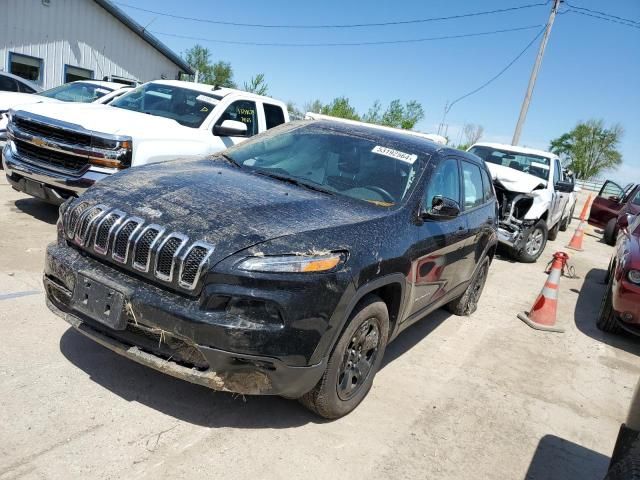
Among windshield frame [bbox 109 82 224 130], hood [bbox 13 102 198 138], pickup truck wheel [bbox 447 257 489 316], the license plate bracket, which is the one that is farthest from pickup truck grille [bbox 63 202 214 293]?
windshield frame [bbox 109 82 224 130]

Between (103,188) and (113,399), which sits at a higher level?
(103,188)

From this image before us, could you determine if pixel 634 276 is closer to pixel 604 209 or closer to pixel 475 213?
pixel 475 213

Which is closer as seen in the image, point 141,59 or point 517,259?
point 517,259

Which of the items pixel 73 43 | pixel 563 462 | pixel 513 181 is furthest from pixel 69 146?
pixel 73 43

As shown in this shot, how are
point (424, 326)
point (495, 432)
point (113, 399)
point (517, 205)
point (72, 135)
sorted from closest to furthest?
point (113, 399) < point (495, 432) < point (424, 326) < point (72, 135) < point (517, 205)

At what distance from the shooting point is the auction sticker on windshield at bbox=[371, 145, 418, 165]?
391 cm

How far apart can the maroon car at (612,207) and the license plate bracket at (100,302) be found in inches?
475

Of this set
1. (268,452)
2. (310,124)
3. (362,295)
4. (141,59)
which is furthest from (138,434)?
(141,59)

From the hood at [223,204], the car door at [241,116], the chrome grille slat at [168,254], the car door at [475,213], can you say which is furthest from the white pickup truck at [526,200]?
the chrome grille slat at [168,254]

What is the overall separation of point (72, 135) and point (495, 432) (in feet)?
16.5

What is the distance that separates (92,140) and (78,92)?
515 centimetres

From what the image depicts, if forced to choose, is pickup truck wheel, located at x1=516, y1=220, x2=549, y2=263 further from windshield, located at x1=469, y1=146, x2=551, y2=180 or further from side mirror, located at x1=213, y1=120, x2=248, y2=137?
side mirror, located at x1=213, y1=120, x2=248, y2=137

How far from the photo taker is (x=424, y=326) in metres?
5.21

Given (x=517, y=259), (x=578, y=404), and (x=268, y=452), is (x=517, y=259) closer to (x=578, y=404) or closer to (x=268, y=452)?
(x=578, y=404)
